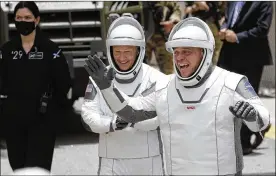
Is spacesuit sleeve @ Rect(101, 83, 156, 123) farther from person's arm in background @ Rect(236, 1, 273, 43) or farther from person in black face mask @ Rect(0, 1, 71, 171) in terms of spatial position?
person's arm in background @ Rect(236, 1, 273, 43)

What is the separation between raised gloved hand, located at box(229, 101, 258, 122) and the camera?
11.2 ft

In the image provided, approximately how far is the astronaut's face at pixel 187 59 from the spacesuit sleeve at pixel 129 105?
30 cm

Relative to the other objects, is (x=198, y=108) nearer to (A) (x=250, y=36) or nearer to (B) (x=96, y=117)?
(B) (x=96, y=117)

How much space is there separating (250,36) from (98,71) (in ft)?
12.4

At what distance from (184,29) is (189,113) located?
0.47m

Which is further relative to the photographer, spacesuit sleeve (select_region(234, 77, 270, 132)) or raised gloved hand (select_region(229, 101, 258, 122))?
spacesuit sleeve (select_region(234, 77, 270, 132))

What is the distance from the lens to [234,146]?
366 centimetres

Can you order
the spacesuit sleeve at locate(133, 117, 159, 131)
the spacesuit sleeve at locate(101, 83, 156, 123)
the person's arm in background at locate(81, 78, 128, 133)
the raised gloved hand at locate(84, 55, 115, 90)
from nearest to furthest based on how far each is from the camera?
the raised gloved hand at locate(84, 55, 115, 90), the spacesuit sleeve at locate(101, 83, 156, 123), the spacesuit sleeve at locate(133, 117, 159, 131), the person's arm in background at locate(81, 78, 128, 133)

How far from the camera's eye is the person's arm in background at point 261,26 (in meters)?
7.08

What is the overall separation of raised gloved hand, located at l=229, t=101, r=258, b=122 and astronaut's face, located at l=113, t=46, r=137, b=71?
0.97m

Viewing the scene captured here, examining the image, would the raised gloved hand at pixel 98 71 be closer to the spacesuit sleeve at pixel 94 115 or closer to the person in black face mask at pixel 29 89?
the spacesuit sleeve at pixel 94 115

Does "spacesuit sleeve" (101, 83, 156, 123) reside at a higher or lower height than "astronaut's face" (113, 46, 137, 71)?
lower

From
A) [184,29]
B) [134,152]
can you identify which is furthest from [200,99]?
[134,152]

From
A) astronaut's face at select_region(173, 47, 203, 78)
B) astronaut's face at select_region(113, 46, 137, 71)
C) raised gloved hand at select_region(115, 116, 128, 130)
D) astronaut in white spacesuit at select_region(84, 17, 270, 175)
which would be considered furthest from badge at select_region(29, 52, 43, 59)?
astronaut's face at select_region(173, 47, 203, 78)
